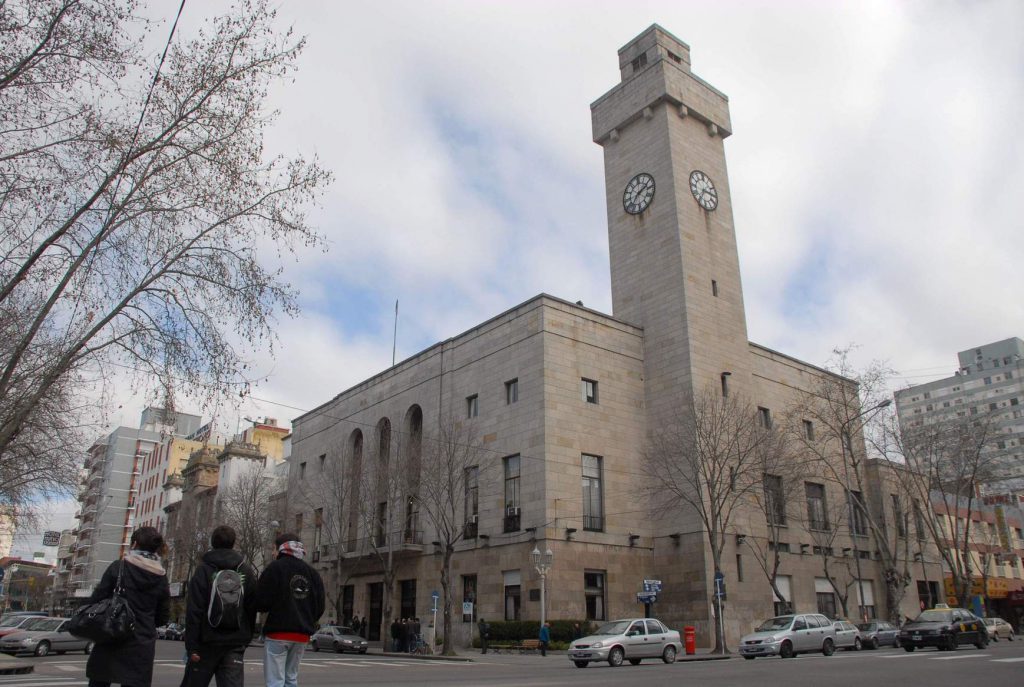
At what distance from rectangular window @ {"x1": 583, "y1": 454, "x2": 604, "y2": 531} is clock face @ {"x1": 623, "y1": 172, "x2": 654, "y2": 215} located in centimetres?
1542

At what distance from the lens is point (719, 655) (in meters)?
28.6

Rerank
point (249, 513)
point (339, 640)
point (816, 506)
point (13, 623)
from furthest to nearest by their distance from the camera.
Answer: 1. point (249, 513)
2. point (816, 506)
3. point (339, 640)
4. point (13, 623)

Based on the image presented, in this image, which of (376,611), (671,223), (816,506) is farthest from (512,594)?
(671,223)

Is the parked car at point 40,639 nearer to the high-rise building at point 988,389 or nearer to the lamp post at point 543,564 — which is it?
the lamp post at point 543,564

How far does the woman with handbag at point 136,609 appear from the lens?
670cm

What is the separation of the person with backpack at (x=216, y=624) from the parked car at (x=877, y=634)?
3389 centimetres

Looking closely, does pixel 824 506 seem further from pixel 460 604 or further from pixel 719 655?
pixel 460 604

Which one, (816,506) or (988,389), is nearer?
(816,506)

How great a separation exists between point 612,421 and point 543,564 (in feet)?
→ 29.4

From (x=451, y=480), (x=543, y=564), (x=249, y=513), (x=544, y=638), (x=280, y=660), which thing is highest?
(x=249, y=513)

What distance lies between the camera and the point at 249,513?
51.9 meters

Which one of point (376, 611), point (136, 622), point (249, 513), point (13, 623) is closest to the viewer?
point (136, 622)

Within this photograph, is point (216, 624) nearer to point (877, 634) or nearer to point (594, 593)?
point (594, 593)

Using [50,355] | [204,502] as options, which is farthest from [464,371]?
[204,502]
